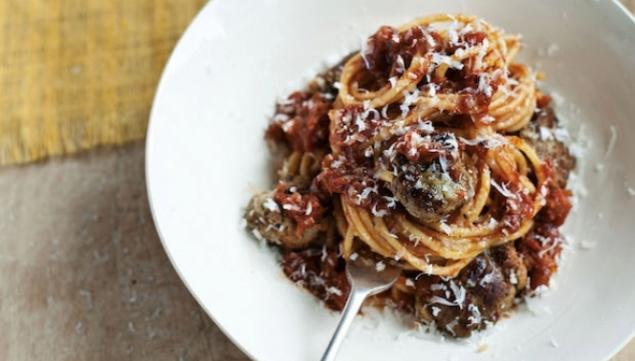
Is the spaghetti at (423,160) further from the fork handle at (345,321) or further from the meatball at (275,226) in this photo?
the fork handle at (345,321)

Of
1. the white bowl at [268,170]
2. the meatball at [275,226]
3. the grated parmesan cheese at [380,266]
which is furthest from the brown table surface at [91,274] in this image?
the grated parmesan cheese at [380,266]

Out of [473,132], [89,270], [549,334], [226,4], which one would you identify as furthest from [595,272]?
[89,270]

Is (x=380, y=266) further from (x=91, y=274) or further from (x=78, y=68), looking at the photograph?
(x=78, y=68)

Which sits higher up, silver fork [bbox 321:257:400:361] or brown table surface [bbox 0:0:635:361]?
silver fork [bbox 321:257:400:361]

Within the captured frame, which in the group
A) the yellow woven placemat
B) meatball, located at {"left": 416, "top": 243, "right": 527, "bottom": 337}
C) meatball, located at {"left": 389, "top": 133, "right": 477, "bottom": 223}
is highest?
meatball, located at {"left": 389, "top": 133, "right": 477, "bottom": 223}

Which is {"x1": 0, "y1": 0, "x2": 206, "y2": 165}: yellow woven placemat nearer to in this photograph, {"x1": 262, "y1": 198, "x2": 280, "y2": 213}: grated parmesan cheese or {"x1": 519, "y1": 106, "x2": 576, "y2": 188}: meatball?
{"x1": 262, "y1": 198, "x2": 280, "y2": 213}: grated parmesan cheese

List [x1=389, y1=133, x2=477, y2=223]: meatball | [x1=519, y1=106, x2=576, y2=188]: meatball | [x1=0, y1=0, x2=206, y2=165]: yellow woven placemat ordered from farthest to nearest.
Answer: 1. [x1=0, y1=0, x2=206, y2=165]: yellow woven placemat
2. [x1=519, y1=106, x2=576, y2=188]: meatball
3. [x1=389, y1=133, x2=477, y2=223]: meatball

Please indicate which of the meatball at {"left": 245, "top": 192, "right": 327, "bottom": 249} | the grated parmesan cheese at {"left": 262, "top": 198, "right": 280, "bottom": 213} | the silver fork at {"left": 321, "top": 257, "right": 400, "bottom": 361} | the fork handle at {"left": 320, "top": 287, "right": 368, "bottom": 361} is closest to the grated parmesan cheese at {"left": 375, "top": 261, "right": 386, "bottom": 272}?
the silver fork at {"left": 321, "top": 257, "right": 400, "bottom": 361}

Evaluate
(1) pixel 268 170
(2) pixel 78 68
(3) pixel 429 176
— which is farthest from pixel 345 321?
(2) pixel 78 68
